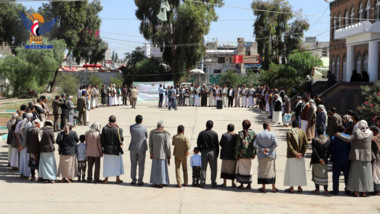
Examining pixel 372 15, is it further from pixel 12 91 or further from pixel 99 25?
pixel 99 25

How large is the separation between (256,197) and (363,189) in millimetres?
2297

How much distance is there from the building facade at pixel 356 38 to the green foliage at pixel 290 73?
12.1ft

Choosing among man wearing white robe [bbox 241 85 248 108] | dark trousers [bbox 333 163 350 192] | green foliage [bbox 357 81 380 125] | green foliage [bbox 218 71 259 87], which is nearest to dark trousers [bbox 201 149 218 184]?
dark trousers [bbox 333 163 350 192]

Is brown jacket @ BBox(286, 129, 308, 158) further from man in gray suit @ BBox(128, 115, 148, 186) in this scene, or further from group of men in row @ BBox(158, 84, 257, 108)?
group of men in row @ BBox(158, 84, 257, 108)

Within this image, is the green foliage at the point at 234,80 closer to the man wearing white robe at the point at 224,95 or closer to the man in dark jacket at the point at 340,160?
the man wearing white robe at the point at 224,95

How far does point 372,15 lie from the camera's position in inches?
1168

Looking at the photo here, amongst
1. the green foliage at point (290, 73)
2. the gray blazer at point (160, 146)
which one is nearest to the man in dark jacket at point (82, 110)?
the gray blazer at point (160, 146)

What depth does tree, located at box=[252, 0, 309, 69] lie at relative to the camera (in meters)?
55.3

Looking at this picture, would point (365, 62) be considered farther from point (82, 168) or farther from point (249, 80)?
point (82, 168)

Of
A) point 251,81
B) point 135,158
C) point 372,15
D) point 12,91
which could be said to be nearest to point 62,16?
point 12,91

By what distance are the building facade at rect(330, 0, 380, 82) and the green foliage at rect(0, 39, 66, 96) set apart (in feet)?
87.8

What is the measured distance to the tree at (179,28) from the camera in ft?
154

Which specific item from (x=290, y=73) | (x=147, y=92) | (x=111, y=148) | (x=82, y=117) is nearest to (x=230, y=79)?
(x=290, y=73)

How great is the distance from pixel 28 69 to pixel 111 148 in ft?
125
